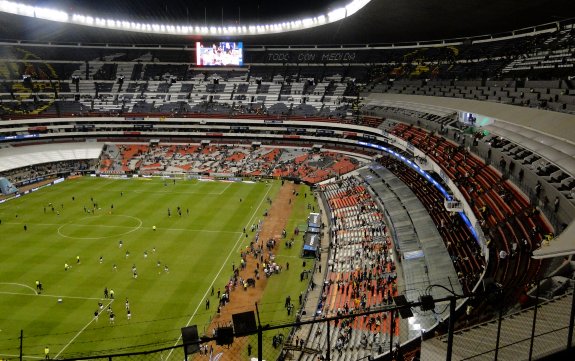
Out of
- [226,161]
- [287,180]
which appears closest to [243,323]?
[287,180]

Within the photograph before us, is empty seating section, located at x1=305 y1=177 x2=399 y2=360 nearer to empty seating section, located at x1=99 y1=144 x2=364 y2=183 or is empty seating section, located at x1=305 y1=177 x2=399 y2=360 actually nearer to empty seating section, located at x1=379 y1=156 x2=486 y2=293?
empty seating section, located at x1=379 y1=156 x2=486 y2=293

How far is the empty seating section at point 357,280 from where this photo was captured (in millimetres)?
24500

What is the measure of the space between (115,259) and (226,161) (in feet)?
118

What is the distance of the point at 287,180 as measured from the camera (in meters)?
64.2

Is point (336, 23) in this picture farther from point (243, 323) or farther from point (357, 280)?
point (243, 323)

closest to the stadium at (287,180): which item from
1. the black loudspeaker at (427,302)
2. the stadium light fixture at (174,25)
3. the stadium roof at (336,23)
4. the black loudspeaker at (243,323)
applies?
the black loudspeaker at (243,323)

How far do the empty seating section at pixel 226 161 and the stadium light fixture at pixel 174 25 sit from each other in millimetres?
19470

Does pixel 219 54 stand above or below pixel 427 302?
above

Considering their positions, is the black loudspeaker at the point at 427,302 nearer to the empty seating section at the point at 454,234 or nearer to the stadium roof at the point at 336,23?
the empty seating section at the point at 454,234

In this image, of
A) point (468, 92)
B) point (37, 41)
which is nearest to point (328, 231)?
point (468, 92)

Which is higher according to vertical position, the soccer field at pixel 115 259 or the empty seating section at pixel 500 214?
the empty seating section at pixel 500 214

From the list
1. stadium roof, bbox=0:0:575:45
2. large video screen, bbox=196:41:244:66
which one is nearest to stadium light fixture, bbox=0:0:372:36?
stadium roof, bbox=0:0:575:45

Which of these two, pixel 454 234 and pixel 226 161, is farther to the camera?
pixel 226 161

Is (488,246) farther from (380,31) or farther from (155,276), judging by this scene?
(380,31)
